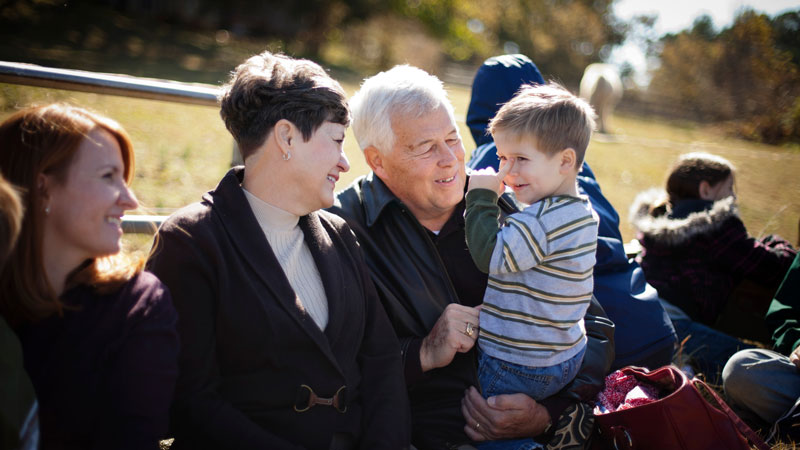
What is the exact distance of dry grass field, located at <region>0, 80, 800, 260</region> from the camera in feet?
19.3

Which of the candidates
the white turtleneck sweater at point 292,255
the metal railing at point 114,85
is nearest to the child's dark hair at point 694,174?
the white turtleneck sweater at point 292,255

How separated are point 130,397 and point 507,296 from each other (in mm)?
1348

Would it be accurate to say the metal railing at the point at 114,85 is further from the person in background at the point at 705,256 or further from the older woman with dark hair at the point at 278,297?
the person in background at the point at 705,256

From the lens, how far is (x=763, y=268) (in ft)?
11.7

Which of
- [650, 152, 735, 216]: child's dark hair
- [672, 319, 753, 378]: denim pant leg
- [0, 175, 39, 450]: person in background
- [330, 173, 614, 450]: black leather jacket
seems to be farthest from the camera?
[650, 152, 735, 216]: child's dark hair

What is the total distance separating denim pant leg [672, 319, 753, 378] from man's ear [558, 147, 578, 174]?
2031mm

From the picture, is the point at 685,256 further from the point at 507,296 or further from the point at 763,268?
the point at 507,296

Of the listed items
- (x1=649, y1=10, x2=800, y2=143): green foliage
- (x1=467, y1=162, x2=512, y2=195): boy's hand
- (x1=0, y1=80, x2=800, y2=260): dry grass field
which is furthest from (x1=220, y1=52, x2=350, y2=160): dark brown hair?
(x1=649, y1=10, x2=800, y2=143): green foliage

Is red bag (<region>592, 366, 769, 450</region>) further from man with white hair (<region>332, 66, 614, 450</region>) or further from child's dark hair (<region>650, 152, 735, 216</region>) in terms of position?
child's dark hair (<region>650, 152, 735, 216</region>)

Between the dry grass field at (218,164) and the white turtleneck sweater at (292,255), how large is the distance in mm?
1780

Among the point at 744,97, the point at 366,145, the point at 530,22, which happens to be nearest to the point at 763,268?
the point at 366,145

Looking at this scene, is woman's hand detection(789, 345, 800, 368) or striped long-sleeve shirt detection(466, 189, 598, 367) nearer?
striped long-sleeve shirt detection(466, 189, 598, 367)

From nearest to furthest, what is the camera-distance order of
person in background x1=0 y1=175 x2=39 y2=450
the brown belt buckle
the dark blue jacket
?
person in background x1=0 y1=175 x2=39 y2=450, the brown belt buckle, the dark blue jacket

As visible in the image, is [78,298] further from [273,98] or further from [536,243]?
[536,243]
